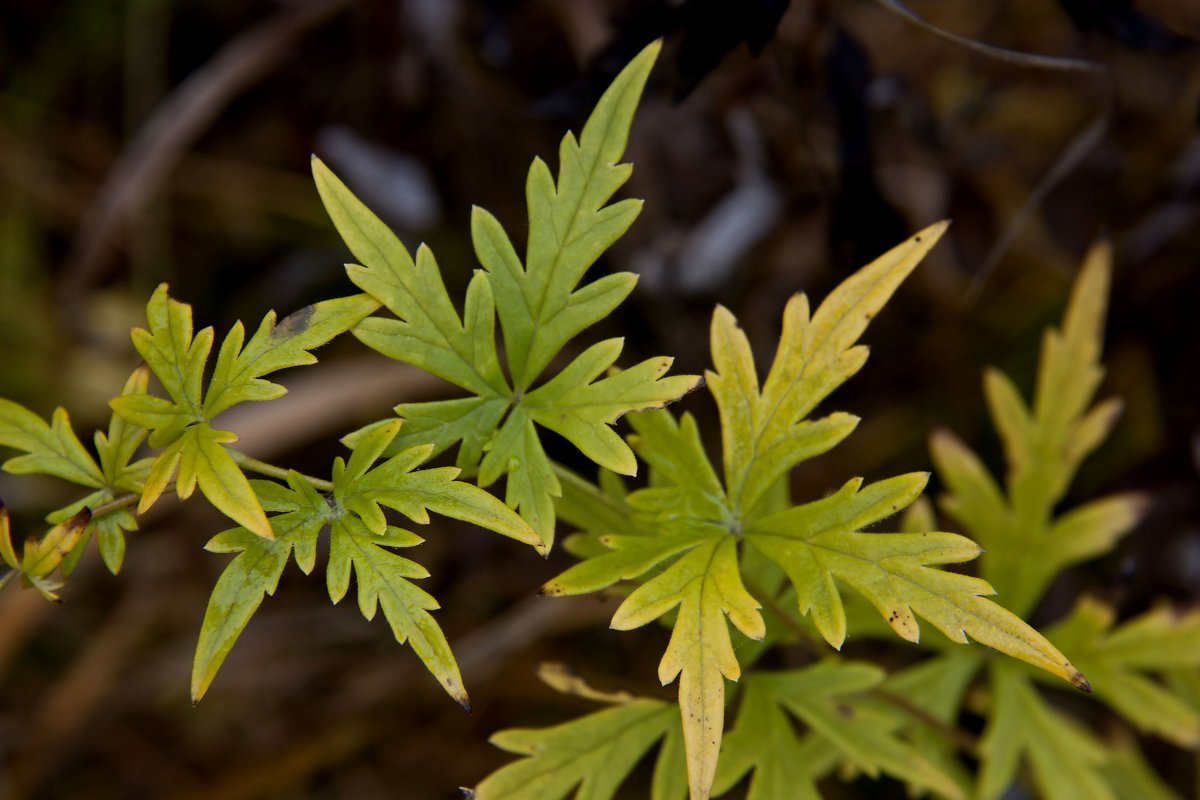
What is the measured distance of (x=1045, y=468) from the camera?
1.69 metres

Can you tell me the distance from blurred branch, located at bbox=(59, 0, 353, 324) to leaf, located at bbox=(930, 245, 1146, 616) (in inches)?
77.7

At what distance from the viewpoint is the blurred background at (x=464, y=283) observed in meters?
2.39

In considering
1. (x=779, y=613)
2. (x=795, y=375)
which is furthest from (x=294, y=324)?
(x=779, y=613)

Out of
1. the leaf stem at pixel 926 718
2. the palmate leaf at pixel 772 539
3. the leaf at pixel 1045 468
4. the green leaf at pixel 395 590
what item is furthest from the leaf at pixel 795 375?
the leaf at pixel 1045 468

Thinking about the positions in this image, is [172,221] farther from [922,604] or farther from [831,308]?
[922,604]

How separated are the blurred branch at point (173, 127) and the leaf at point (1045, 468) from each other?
1973 mm

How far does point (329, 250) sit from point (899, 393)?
1.72 meters

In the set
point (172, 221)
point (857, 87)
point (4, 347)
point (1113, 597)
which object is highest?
point (857, 87)

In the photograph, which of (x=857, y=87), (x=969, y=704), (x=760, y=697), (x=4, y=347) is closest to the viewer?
(x=760, y=697)

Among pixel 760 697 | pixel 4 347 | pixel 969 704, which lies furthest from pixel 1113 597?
pixel 4 347

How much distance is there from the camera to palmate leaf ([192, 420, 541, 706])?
1025 mm

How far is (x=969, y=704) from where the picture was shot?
1882mm

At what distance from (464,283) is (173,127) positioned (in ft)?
2.92

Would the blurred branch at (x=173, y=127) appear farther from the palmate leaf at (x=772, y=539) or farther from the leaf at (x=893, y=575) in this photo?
the leaf at (x=893, y=575)
